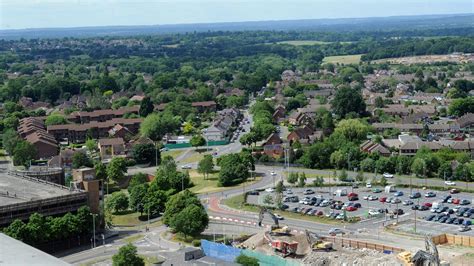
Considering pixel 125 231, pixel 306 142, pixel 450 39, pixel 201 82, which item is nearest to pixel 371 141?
pixel 306 142

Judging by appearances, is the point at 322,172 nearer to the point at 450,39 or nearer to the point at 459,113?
the point at 459,113

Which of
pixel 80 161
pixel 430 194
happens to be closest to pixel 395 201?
pixel 430 194

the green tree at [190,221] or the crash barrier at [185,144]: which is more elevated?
the green tree at [190,221]

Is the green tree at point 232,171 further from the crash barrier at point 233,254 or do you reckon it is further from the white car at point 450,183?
the crash barrier at point 233,254

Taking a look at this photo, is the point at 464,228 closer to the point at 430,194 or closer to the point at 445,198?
the point at 445,198

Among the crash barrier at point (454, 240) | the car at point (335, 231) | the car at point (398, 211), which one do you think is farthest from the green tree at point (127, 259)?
the car at point (398, 211)

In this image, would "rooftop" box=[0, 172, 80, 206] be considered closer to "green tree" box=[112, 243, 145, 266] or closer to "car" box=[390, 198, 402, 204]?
"green tree" box=[112, 243, 145, 266]
